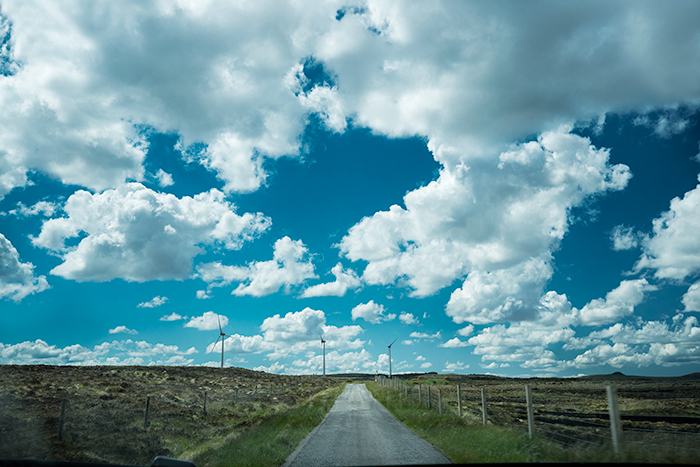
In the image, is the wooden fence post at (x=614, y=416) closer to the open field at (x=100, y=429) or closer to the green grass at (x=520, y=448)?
the green grass at (x=520, y=448)

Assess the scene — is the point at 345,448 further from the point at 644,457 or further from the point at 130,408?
the point at 130,408

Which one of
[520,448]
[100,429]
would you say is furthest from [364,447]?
[100,429]

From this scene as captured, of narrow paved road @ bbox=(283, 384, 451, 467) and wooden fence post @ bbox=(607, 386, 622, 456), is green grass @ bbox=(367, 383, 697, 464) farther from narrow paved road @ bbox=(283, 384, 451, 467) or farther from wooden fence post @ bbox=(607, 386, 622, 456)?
narrow paved road @ bbox=(283, 384, 451, 467)

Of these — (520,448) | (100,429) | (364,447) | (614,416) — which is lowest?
(100,429)

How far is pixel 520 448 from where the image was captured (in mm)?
11250

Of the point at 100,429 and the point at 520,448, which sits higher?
the point at 520,448

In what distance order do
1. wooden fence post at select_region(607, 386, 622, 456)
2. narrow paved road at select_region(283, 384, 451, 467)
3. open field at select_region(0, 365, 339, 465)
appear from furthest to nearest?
1. open field at select_region(0, 365, 339, 465)
2. narrow paved road at select_region(283, 384, 451, 467)
3. wooden fence post at select_region(607, 386, 622, 456)

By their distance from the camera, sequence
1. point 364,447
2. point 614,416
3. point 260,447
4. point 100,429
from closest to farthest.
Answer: point 614,416 → point 260,447 → point 364,447 → point 100,429

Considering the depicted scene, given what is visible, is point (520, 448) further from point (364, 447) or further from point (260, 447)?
point (260, 447)

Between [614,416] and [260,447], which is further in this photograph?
[260,447]

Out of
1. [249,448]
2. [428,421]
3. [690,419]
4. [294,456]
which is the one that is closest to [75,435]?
[249,448]

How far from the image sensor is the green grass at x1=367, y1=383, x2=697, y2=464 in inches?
309

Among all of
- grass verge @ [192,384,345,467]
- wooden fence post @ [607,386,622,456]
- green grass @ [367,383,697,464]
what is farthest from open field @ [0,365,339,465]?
wooden fence post @ [607,386,622,456]

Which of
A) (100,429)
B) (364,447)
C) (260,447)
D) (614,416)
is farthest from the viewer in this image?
(100,429)
